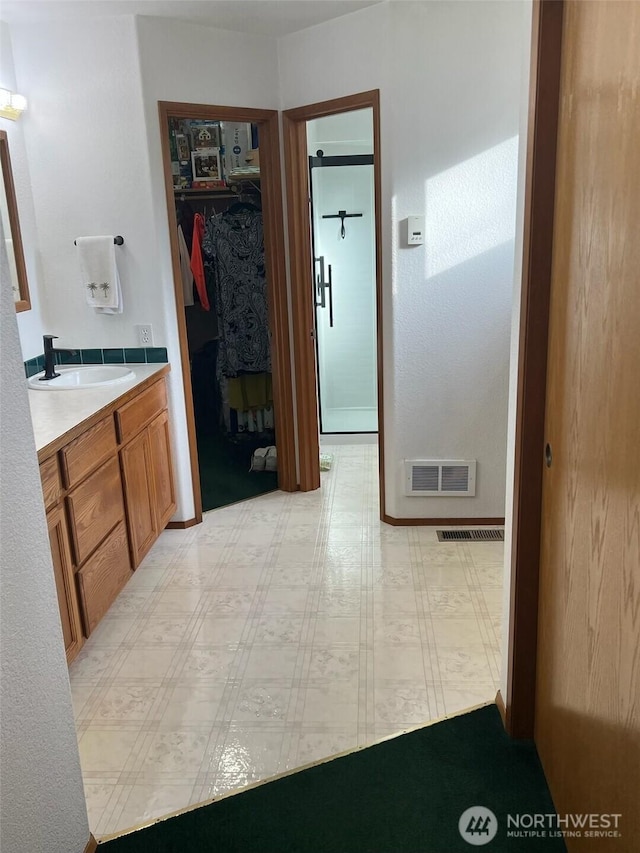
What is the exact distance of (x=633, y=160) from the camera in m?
1.12

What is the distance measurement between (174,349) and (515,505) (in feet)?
6.90

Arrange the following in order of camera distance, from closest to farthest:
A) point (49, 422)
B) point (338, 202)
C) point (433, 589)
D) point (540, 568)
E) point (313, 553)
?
point (540, 568) → point (49, 422) → point (433, 589) → point (313, 553) → point (338, 202)

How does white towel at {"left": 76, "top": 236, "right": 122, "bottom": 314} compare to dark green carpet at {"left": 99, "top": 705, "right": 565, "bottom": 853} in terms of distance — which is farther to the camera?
white towel at {"left": 76, "top": 236, "right": 122, "bottom": 314}

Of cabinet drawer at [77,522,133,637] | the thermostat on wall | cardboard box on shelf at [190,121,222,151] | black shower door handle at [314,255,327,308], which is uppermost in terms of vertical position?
cardboard box on shelf at [190,121,222,151]

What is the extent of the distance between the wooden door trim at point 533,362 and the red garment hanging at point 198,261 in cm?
327

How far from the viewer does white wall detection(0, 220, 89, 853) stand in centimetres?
133

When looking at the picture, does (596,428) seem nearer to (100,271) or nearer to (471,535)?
(471,535)

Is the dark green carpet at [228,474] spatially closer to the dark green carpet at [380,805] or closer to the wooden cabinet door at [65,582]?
the wooden cabinet door at [65,582]

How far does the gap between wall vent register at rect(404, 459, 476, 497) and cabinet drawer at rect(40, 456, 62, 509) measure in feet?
5.81

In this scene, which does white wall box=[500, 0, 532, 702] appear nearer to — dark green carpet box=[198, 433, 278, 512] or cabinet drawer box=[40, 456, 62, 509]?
cabinet drawer box=[40, 456, 62, 509]

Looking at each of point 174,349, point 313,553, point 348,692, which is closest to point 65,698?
point 348,692

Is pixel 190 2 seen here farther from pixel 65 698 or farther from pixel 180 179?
pixel 65 698

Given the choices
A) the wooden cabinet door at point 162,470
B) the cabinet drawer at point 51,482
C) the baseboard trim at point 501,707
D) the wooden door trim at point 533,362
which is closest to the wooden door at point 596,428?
the wooden door trim at point 533,362

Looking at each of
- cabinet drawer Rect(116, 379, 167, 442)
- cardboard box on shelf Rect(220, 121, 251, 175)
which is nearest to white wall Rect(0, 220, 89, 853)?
cabinet drawer Rect(116, 379, 167, 442)
